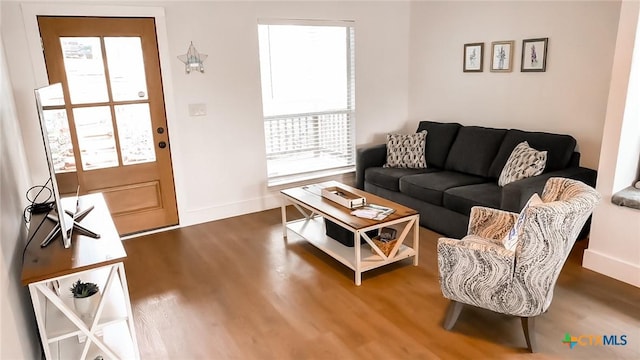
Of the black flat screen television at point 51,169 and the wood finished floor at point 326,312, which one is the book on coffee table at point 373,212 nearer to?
the wood finished floor at point 326,312

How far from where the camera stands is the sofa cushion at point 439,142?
4.52 meters

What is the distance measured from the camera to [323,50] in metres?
4.73

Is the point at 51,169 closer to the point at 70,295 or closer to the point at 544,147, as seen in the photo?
the point at 70,295

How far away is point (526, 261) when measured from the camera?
211 cm

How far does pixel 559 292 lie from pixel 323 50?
3.26m

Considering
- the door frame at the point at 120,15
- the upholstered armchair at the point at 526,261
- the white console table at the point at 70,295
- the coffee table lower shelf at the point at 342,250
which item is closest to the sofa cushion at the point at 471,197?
the coffee table lower shelf at the point at 342,250

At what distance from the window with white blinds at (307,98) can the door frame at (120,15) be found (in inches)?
37.5

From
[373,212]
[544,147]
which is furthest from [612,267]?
[373,212]

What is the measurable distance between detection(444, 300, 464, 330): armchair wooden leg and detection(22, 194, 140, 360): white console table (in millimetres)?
1689

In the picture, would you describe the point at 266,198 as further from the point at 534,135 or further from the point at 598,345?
the point at 598,345

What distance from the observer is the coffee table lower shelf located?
121 inches

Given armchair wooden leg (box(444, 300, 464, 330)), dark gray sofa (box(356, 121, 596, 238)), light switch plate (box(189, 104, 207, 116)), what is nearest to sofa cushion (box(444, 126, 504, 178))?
dark gray sofa (box(356, 121, 596, 238))

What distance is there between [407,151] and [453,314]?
240cm

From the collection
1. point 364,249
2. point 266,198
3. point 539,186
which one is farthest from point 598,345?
point 266,198
